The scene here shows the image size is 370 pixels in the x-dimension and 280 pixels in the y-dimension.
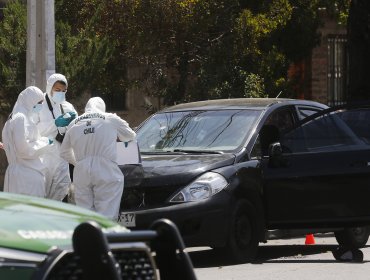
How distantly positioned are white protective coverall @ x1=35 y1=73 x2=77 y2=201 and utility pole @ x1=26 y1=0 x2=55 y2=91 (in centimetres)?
390

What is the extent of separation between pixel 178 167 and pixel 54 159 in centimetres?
176

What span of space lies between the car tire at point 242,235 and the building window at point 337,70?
2045cm

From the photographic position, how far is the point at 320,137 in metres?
11.9

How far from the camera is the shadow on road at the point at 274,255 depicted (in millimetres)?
12062

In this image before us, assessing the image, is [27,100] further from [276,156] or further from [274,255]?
[274,255]

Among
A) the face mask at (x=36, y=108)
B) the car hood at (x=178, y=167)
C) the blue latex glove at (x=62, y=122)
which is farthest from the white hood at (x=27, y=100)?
the car hood at (x=178, y=167)

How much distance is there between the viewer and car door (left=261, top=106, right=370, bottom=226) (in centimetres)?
1150

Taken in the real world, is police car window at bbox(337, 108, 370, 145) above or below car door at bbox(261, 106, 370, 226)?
above

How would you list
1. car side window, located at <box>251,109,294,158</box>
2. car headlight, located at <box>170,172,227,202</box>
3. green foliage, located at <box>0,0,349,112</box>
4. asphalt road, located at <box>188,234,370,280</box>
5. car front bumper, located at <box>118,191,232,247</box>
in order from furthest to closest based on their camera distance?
green foliage, located at <box>0,0,349,112</box> < car side window, located at <box>251,109,294,158</box> < car headlight, located at <box>170,172,227,202</box> < car front bumper, located at <box>118,191,232,247</box> < asphalt road, located at <box>188,234,370,280</box>

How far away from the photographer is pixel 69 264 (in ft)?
13.9

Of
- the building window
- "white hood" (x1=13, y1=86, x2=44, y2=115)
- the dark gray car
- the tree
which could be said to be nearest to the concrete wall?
the building window

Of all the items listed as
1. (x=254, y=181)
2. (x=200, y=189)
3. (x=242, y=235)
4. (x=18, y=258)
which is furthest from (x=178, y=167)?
(x=18, y=258)

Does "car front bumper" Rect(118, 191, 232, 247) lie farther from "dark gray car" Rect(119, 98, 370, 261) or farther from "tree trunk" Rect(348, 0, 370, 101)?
"tree trunk" Rect(348, 0, 370, 101)

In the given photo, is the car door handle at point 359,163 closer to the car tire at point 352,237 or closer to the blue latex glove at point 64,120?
the car tire at point 352,237
